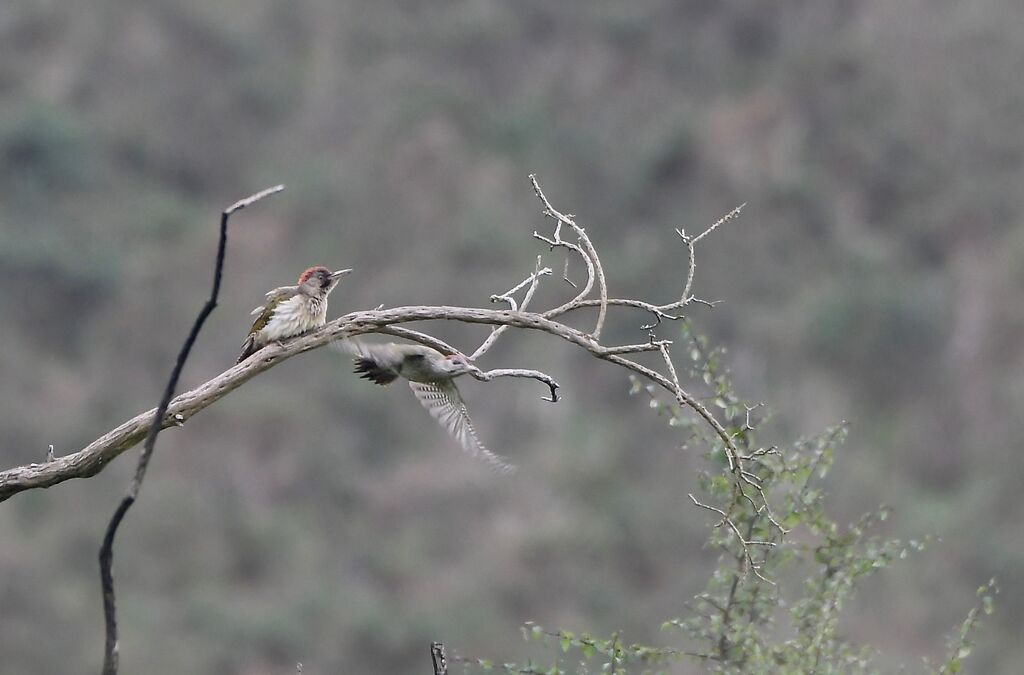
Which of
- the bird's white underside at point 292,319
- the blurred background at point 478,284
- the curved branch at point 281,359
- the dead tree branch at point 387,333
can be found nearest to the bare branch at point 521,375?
the dead tree branch at point 387,333

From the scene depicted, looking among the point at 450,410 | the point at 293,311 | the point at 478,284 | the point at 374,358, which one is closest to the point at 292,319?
the point at 293,311

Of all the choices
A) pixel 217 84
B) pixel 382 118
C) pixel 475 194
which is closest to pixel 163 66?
pixel 217 84

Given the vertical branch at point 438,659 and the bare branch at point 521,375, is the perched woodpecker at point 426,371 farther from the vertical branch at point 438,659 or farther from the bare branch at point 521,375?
the vertical branch at point 438,659

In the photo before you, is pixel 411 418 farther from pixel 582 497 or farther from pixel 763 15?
pixel 763 15

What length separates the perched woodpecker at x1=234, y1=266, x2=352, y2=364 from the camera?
17.2 feet

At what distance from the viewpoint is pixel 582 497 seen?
23.6 m

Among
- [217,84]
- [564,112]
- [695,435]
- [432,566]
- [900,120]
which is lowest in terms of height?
[695,435]

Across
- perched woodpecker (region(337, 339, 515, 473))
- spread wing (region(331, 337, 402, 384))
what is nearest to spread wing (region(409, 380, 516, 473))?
perched woodpecker (region(337, 339, 515, 473))

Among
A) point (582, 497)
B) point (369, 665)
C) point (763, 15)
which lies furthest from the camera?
point (763, 15)

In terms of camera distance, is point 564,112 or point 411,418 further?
point 564,112

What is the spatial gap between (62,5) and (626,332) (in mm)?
12650

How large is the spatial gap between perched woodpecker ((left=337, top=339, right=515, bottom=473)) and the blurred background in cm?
1464

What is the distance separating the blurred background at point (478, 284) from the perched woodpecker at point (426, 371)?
14643 millimetres

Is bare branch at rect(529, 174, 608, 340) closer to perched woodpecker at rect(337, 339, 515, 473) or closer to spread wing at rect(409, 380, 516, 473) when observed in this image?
perched woodpecker at rect(337, 339, 515, 473)
